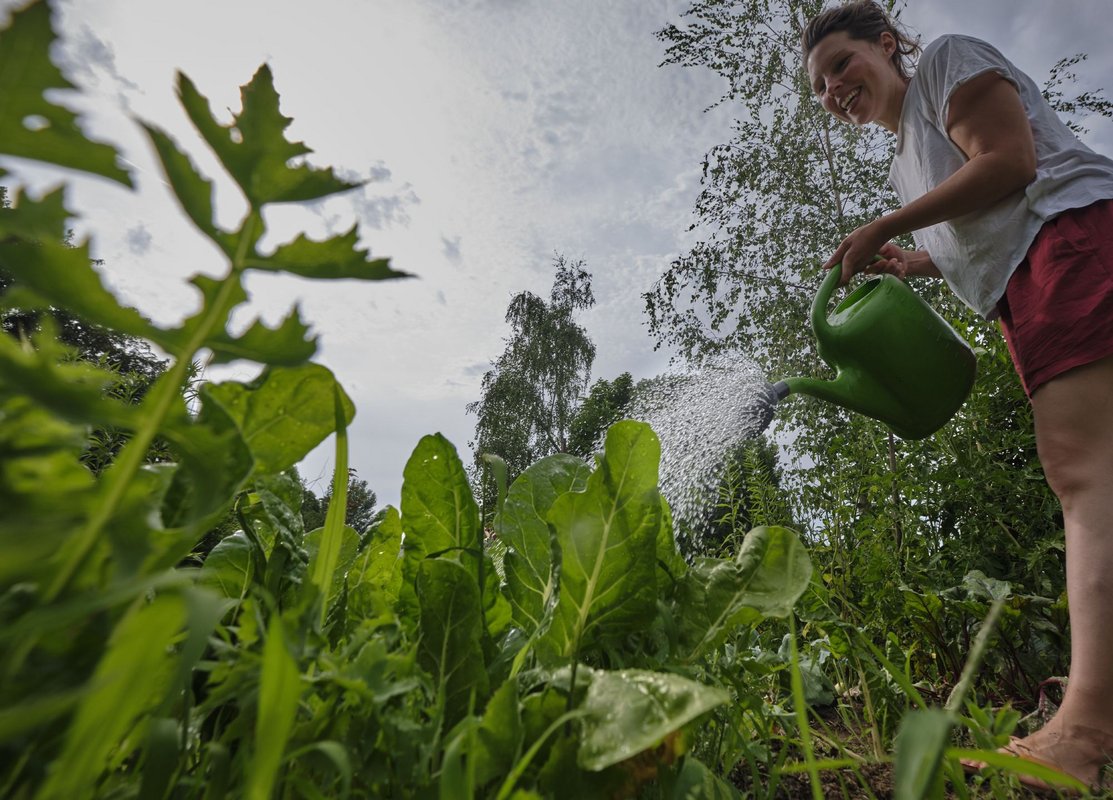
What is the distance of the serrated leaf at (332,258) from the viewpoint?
232mm

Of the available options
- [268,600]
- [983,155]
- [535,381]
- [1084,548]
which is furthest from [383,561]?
[535,381]

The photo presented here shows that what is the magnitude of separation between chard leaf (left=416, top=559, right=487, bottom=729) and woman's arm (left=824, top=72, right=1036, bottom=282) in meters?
1.35

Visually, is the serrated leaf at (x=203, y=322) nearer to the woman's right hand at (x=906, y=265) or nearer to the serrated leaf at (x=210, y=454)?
the serrated leaf at (x=210, y=454)

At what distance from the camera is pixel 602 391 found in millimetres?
18875

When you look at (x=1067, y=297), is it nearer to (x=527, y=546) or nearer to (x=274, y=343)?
(x=527, y=546)

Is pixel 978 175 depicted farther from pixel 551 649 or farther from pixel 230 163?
pixel 230 163

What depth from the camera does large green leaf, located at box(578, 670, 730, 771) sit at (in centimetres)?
24

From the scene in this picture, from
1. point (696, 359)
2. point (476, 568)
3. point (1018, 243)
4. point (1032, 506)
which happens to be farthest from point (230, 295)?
point (696, 359)

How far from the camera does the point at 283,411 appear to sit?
303 mm

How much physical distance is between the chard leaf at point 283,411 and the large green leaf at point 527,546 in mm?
190

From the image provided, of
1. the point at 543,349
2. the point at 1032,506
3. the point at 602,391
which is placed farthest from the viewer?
the point at 602,391

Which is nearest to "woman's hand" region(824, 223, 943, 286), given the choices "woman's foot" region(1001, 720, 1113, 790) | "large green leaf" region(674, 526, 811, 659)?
"woman's foot" region(1001, 720, 1113, 790)

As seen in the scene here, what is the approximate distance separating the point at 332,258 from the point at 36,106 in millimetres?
98

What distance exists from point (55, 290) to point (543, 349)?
54.5 ft
